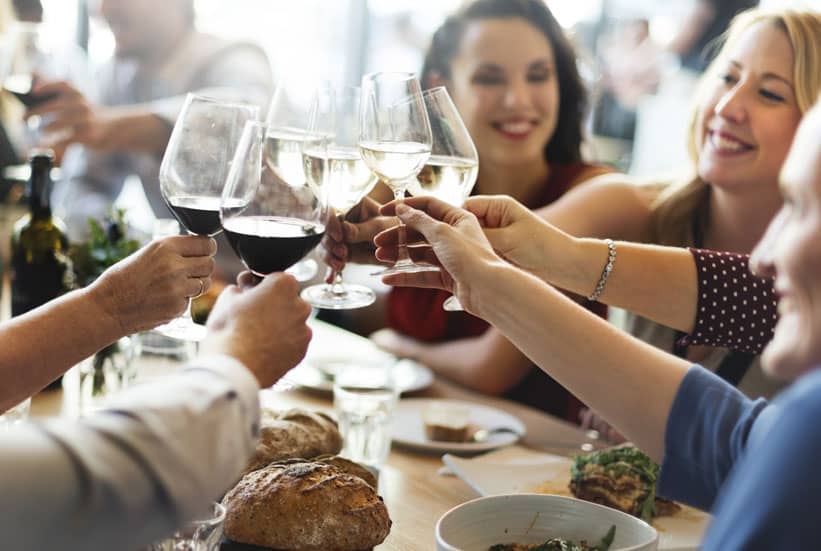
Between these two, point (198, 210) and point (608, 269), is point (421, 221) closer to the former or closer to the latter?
point (198, 210)

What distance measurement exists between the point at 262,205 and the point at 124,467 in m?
0.42

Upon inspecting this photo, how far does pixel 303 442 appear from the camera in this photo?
1.28m

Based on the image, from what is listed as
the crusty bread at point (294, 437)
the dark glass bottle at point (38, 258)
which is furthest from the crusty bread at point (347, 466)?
the dark glass bottle at point (38, 258)

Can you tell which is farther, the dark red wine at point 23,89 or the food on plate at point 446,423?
the dark red wine at point 23,89

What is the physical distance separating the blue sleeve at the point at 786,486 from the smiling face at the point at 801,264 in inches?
1.6

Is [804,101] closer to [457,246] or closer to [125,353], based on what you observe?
[457,246]

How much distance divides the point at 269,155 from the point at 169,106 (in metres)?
2.00

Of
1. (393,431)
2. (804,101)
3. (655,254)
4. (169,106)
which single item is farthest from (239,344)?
(169,106)

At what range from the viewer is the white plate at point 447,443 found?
1.59m

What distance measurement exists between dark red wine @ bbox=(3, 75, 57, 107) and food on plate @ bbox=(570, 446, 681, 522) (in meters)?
1.61

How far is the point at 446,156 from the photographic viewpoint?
1285mm

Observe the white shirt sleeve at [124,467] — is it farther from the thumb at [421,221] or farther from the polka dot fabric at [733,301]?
the polka dot fabric at [733,301]

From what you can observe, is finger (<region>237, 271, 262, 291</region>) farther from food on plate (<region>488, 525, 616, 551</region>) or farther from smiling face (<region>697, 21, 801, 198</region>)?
smiling face (<region>697, 21, 801, 198</region>)

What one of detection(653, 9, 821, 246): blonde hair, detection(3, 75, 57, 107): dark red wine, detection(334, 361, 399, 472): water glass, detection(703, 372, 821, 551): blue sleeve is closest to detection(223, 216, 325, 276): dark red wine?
detection(334, 361, 399, 472): water glass
